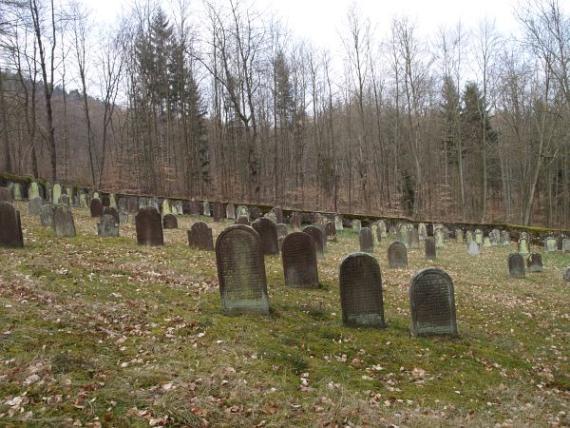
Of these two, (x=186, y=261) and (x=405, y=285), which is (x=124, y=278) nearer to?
(x=186, y=261)

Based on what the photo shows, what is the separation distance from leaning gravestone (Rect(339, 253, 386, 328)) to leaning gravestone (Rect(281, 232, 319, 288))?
81.3 inches

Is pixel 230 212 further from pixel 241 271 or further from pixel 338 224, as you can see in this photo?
pixel 241 271

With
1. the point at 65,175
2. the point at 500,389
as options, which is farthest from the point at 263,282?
the point at 65,175

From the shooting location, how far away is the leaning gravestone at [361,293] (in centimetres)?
731

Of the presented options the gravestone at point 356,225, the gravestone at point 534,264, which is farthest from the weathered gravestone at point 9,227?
the gravestone at point 356,225

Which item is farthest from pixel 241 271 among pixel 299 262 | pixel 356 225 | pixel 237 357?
pixel 356 225

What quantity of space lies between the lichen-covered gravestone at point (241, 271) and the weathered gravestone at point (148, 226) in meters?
5.51

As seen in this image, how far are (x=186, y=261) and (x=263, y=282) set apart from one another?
3.96 meters

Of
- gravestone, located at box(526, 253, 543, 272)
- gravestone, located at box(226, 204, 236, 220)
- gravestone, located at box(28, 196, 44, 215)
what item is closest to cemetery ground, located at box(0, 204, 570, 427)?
gravestone, located at box(526, 253, 543, 272)

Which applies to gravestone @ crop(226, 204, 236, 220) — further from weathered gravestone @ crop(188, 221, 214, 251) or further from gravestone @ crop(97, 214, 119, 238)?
weathered gravestone @ crop(188, 221, 214, 251)

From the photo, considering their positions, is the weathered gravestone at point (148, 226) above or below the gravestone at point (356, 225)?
above

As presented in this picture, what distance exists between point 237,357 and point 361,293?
2.54m

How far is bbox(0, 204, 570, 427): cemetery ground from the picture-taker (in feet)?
14.4

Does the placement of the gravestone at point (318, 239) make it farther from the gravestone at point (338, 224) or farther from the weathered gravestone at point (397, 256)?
the gravestone at point (338, 224)
